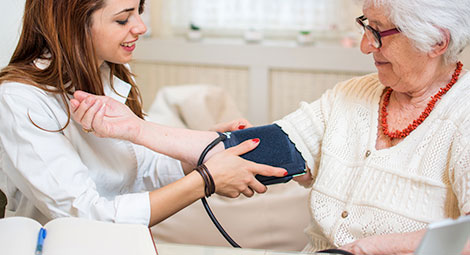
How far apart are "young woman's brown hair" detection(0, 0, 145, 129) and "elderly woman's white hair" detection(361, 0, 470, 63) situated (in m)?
0.62

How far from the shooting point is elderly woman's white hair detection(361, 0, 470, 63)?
3.54ft

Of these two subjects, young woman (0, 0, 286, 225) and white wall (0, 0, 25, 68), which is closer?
young woman (0, 0, 286, 225)

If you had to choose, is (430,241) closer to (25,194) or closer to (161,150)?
(161,150)

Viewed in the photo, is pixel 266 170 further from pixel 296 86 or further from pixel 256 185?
pixel 296 86

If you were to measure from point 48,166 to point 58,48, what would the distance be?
260 millimetres

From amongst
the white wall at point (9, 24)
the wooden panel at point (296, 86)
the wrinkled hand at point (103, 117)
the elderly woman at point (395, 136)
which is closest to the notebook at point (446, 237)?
the elderly woman at point (395, 136)

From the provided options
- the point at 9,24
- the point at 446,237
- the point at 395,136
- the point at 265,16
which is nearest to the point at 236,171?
the point at 395,136

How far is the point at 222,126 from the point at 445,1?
0.63 metres

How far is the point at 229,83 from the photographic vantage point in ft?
10.1

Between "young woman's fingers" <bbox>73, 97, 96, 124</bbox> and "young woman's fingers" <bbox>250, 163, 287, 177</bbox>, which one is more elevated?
"young woman's fingers" <bbox>73, 97, 96, 124</bbox>

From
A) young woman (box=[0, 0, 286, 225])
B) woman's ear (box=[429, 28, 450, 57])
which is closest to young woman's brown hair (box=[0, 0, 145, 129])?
young woman (box=[0, 0, 286, 225])

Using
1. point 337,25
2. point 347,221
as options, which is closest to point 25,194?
point 347,221

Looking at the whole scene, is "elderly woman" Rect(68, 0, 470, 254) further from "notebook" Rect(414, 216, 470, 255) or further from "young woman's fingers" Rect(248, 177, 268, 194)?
"notebook" Rect(414, 216, 470, 255)

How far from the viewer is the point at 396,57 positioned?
116 centimetres
